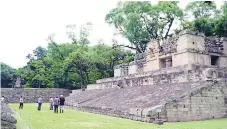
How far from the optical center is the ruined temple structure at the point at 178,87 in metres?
12.6

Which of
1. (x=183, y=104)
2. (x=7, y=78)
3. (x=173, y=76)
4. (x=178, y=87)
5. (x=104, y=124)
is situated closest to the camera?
(x=104, y=124)

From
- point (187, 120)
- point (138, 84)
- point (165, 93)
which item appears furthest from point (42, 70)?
point (187, 120)

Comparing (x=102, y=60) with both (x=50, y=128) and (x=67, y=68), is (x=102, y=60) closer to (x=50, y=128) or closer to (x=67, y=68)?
(x=67, y=68)

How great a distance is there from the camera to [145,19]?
1570 inches

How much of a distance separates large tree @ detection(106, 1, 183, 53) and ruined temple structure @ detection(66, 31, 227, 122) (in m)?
11.7

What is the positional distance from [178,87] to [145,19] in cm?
2570

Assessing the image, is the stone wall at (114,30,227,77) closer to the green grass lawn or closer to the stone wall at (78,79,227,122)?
the stone wall at (78,79,227,122)

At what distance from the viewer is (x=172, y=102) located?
12336 millimetres

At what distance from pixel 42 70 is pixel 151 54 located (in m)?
19.0

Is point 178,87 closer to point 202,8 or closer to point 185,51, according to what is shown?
point 185,51

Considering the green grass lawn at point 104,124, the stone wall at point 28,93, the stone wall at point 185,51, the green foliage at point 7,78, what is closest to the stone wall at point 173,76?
the green grass lawn at point 104,124

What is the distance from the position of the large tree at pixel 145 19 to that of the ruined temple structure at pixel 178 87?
1169 cm

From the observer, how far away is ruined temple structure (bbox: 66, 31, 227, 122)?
12.6 meters

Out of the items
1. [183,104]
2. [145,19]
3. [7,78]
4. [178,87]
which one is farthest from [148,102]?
[7,78]
